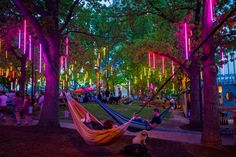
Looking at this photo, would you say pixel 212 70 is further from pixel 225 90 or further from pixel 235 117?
pixel 225 90

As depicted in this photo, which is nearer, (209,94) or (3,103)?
(209,94)

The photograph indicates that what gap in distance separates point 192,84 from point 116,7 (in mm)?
Answer: 5846

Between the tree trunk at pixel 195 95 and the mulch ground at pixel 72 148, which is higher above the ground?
the tree trunk at pixel 195 95

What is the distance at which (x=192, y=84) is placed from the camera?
15547 millimetres

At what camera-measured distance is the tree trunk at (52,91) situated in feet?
46.7

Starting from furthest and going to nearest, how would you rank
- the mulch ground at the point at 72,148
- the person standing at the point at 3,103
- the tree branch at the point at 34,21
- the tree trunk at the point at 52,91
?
the person standing at the point at 3,103
the tree trunk at the point at 52,91
the tree branch at the point at 34,21
the mulch ground at the point at 72,148

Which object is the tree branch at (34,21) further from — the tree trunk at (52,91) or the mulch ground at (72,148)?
the mulch ground at (72,148)

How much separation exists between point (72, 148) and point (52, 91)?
517 cm

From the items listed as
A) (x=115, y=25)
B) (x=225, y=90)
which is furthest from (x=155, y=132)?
(x=225, y=90)

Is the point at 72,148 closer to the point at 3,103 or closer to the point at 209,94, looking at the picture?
the point at 209,94

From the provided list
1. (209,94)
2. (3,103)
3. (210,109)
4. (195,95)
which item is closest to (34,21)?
(3,103)

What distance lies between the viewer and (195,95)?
15625 mm

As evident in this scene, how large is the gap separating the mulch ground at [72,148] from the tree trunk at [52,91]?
6.51 feet

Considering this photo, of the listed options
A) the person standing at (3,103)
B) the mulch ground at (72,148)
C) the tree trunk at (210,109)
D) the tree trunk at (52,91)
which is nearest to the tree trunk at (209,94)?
the tree trunk at (210,109)
